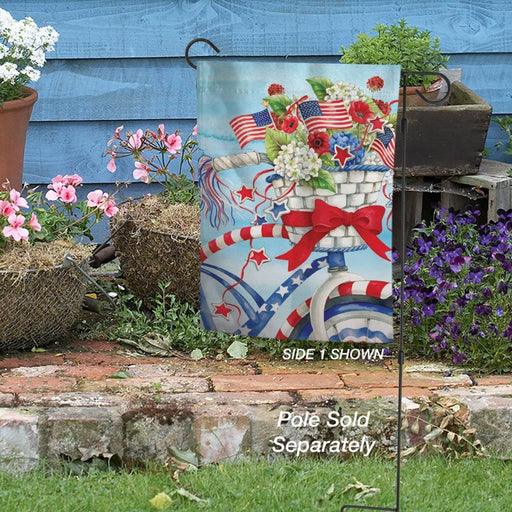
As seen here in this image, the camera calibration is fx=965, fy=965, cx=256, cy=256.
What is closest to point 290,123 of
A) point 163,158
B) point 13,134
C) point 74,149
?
point 163,158

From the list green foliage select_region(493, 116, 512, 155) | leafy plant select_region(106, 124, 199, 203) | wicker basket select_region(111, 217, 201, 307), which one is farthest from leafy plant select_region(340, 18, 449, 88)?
wicker basket select_region(111, 217, 201, 307)

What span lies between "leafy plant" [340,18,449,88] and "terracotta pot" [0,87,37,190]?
1470 millimetres

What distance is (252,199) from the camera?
291cm

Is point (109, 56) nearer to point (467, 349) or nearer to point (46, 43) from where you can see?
point (46, 43)

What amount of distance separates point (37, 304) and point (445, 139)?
1976 millimetres

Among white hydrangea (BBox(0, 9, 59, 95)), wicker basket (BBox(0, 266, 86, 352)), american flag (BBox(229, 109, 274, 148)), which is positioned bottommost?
wicker basket (BBox(0, 266, 86, 352))

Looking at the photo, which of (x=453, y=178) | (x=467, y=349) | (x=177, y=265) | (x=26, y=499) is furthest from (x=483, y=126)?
(x=26, y=499)

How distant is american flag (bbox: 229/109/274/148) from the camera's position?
2.80 meters

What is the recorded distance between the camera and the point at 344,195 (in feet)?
9.35

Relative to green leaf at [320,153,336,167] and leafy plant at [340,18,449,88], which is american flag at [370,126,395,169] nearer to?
green leaf at [320,153,336,167]

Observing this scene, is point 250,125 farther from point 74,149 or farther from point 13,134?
point 74,149

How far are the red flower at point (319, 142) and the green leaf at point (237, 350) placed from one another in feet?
3.69

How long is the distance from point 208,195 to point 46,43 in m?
1.67

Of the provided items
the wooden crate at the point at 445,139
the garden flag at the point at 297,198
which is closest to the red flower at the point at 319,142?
the garden flag at the point at 297,198
